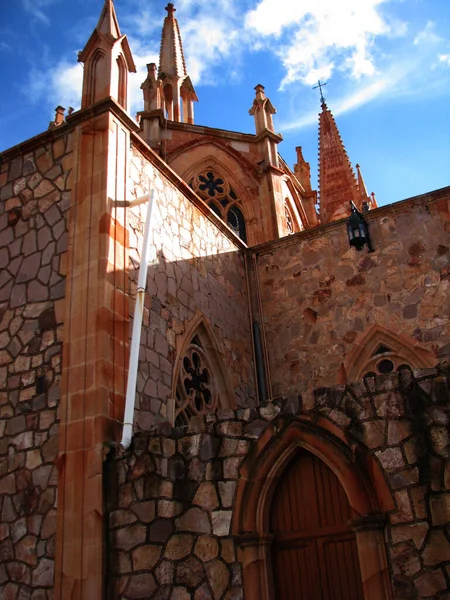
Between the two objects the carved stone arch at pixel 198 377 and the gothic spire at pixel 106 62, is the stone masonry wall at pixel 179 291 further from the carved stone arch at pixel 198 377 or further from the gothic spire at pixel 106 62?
the gothic spire at pixel 106 62

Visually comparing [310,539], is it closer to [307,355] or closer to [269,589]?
[269,589]

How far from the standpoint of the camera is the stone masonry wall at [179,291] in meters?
8.13

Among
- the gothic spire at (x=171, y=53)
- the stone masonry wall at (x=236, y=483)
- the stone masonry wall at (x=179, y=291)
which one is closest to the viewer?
the stone masonry wall at (x=236, y=483)

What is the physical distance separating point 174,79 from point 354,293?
1571 cm

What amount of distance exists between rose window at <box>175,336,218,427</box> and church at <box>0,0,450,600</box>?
34 millimetres

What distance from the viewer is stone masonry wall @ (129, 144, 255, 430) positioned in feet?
26.7

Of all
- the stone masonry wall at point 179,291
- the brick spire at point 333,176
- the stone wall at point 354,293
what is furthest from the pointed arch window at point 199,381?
the brick spire at point 333,176

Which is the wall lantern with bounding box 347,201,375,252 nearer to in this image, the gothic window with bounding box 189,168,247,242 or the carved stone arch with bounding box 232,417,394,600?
the carved stone arch with bounding box 232,417,394,600

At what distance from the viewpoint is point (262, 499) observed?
6.42m

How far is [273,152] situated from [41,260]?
12.6 m

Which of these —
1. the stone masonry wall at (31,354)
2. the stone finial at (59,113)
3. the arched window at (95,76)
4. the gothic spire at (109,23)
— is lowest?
the stone masonry wall at (31,354)

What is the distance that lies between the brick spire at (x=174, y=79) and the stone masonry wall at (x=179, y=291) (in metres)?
12.9

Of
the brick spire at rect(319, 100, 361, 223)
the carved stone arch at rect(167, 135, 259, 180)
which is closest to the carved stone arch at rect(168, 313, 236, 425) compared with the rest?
the carved stone arch at rect(167, 135, 259, 180)

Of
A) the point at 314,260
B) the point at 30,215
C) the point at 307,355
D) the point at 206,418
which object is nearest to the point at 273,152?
the point at 314,260
